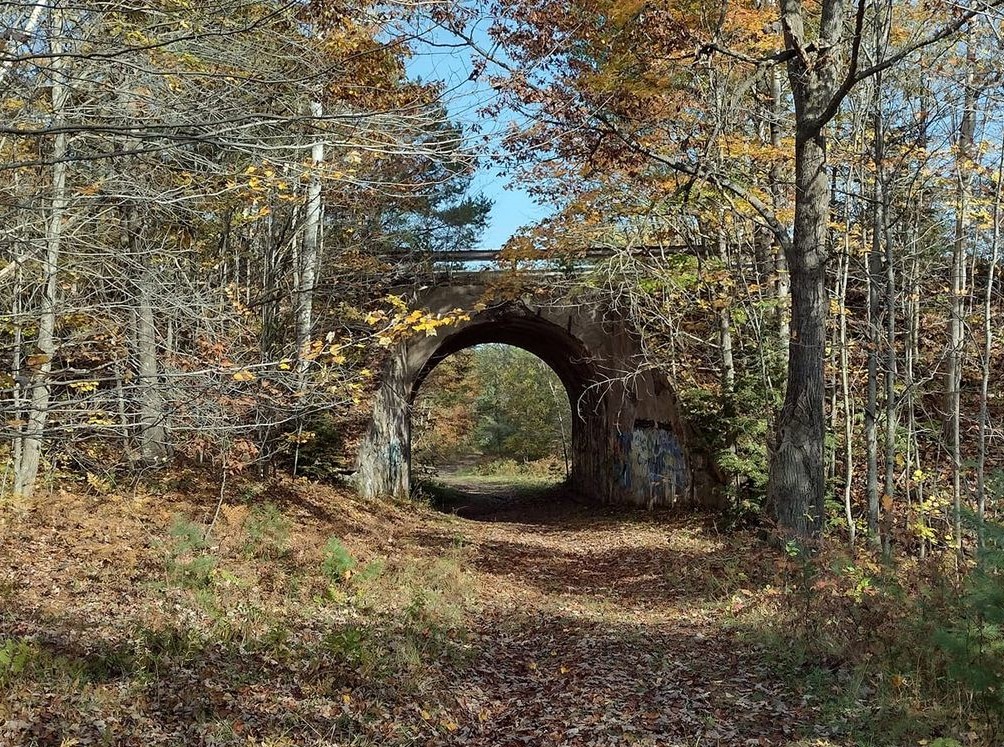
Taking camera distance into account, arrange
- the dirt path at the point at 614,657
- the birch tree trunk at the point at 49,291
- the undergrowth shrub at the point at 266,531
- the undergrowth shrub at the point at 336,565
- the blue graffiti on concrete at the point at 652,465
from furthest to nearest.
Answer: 1. the blue graffiti on concrete at the point at 652,465
2. the undergrowth shrub at the point at 266,531
3. the undergrowth shrub at the point at 336,565
4. the dirt path at the point at 614,657
5. the birch tree trunk at the point at 49,291

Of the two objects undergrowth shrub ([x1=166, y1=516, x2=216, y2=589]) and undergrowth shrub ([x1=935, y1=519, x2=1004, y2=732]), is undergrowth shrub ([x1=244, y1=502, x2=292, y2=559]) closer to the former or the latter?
undergrowth shrub ([x1=166, y1=516, x2=216, y2=589])

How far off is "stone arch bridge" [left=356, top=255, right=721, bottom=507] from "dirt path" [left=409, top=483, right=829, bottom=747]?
3.54 metres

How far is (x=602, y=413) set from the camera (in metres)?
21.7

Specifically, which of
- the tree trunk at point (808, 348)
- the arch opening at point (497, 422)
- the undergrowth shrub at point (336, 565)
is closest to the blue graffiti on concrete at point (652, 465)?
the tree trunk at point (808, 348)

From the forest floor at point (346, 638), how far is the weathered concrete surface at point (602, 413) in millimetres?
4492

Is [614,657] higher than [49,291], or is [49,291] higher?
[49,291]

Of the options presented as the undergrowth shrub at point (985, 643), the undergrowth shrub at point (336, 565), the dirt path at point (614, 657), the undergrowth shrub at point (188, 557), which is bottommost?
the dirt path at point (614, 657)

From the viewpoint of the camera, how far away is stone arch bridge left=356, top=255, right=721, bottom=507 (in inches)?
653

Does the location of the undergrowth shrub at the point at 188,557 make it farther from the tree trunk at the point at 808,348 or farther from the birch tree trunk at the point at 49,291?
the tree trunk at the point at 808,348

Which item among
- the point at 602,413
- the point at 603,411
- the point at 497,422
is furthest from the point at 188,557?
the point at 497,422

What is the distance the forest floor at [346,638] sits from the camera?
5.11m

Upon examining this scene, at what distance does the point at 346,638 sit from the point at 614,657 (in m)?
2.39

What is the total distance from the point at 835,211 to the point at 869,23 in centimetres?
328

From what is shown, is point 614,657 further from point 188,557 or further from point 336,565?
point 188,557
